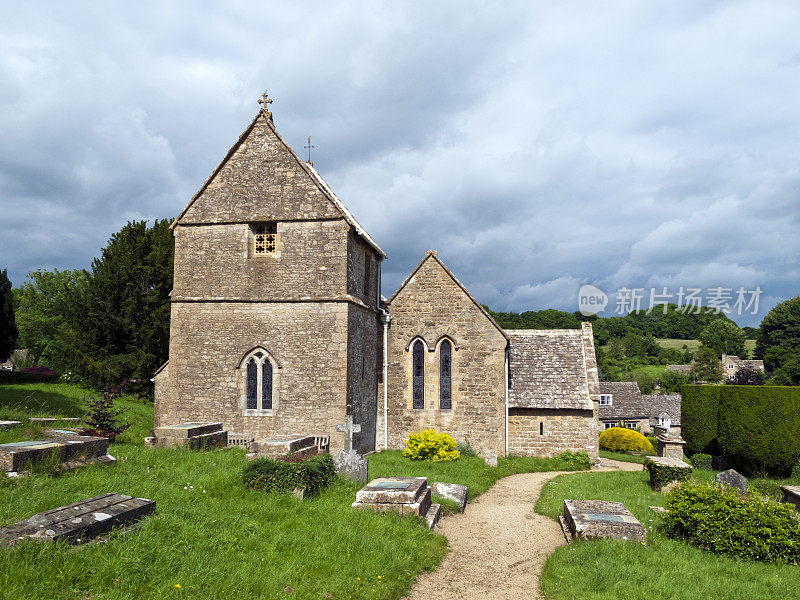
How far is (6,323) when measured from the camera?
33.0 meters

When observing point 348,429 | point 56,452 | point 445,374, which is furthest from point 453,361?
point 56,452

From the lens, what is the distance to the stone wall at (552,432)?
22406 millimetres

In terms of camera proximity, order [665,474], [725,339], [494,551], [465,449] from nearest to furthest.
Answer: [494,551] < [665,474] < [465,449] < [725,339]

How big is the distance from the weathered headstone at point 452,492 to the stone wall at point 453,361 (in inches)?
295

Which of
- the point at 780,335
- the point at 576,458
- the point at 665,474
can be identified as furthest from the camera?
the point at 780,335

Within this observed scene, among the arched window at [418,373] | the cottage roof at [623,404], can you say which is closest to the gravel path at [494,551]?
the arched window at [418,373]

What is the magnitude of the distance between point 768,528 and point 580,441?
44.8ft

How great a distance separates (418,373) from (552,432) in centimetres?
632

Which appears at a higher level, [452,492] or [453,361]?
[453,361]

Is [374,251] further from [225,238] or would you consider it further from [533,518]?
[533,518]

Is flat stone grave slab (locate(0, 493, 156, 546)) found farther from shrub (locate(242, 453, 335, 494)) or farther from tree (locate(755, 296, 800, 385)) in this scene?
tree (locate(755, 296, 800, 385))

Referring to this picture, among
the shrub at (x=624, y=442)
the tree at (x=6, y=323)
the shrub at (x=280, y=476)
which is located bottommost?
the shrub at (x=624, y=442)

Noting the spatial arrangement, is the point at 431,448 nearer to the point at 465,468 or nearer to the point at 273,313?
the point at 465,468

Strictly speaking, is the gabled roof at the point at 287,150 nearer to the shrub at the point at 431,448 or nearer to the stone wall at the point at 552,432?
the shrub at the point at 431,448
